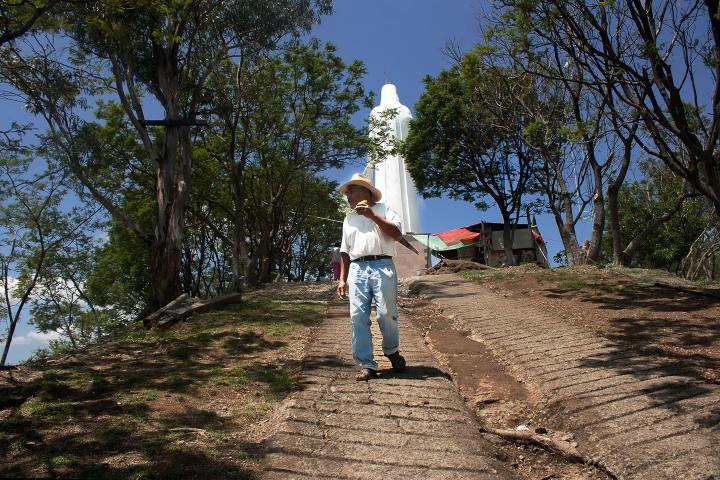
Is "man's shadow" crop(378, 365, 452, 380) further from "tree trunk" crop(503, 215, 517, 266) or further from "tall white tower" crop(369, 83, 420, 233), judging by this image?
"tall white tower" crop(369, 83, 420, 233)

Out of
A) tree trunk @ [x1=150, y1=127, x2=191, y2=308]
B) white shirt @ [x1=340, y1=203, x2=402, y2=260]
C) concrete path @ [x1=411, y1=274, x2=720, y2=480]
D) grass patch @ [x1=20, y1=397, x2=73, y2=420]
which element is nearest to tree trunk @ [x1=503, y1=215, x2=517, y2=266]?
tree trunk @ [x1=150, y1=127, x2=191, y2=308]

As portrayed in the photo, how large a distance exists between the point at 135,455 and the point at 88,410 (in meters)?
1.02

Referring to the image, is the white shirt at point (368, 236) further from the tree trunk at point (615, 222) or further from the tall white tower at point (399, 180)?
the tall white tower at point (399, 180)

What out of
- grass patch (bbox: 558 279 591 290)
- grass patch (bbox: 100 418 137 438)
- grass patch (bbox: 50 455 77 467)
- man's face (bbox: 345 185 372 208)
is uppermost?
man's face (bbox: 345 185 372 208)

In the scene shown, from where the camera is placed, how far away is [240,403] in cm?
362

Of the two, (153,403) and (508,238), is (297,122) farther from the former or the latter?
(153,403)

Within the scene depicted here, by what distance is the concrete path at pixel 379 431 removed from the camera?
8.42 feet

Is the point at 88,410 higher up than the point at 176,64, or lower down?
lower down

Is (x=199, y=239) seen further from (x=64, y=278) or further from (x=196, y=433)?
(x=196, y=433)

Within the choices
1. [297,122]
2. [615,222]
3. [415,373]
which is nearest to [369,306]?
[415,373]

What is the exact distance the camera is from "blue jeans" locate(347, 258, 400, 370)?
4117 millimetres

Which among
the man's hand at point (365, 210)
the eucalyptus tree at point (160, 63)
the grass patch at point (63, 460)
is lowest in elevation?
the grass patch at point (63, 460)

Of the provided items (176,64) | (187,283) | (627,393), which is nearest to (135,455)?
(627,393)

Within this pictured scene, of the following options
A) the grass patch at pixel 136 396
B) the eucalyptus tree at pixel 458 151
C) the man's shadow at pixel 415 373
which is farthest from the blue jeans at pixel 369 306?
the eucalyptus tree at pixel 458 151
